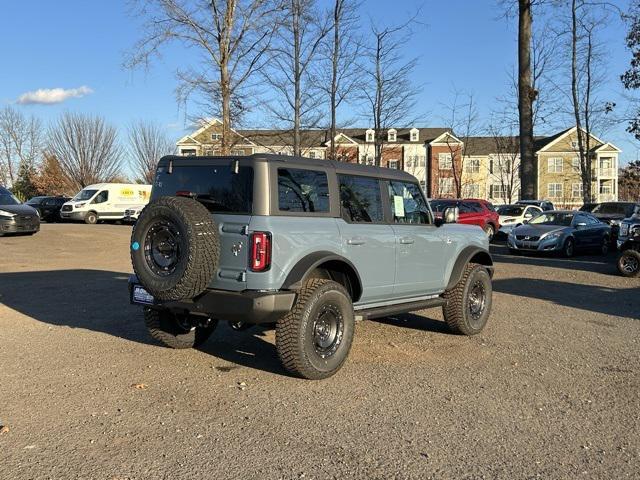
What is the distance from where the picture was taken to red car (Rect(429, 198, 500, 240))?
23031 mm

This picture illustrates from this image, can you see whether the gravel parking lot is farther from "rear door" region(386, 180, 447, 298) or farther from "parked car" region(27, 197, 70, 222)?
"parked car" region(27, 197, 70, 222)

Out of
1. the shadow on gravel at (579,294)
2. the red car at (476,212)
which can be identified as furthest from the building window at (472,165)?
the shadow on gravel at (579,294)

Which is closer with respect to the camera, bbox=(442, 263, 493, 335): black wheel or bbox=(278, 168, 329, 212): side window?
bbox=(278, 168, 329, 212): side window

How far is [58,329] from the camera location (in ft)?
24.5

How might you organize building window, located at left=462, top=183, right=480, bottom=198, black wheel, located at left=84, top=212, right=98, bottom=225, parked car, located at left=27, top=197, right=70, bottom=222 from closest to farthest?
black wheel, located at left=84, top=212, right=98, bottom=225
parked car, located at left=27, top=197, right=70, bottom=222
building window, located at left=462, top=183, right=480, bottom=198

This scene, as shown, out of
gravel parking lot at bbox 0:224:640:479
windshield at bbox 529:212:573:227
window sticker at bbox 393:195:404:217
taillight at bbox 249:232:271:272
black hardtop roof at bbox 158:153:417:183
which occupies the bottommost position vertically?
gravel parking lot at bbox 0:224:640:479

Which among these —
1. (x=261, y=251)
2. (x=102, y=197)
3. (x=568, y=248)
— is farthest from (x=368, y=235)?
(x=102, y=197)

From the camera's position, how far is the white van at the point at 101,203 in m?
32.2

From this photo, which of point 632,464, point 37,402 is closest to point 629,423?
point 632,464

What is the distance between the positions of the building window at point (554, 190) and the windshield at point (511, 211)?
49.1 m

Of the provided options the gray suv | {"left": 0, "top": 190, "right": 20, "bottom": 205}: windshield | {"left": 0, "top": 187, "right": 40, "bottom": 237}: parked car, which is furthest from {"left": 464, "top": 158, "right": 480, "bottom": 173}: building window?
the gray suv

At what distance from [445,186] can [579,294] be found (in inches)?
2288

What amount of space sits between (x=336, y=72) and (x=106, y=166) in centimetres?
3396

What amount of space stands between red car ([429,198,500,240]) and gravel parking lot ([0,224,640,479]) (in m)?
14.7
